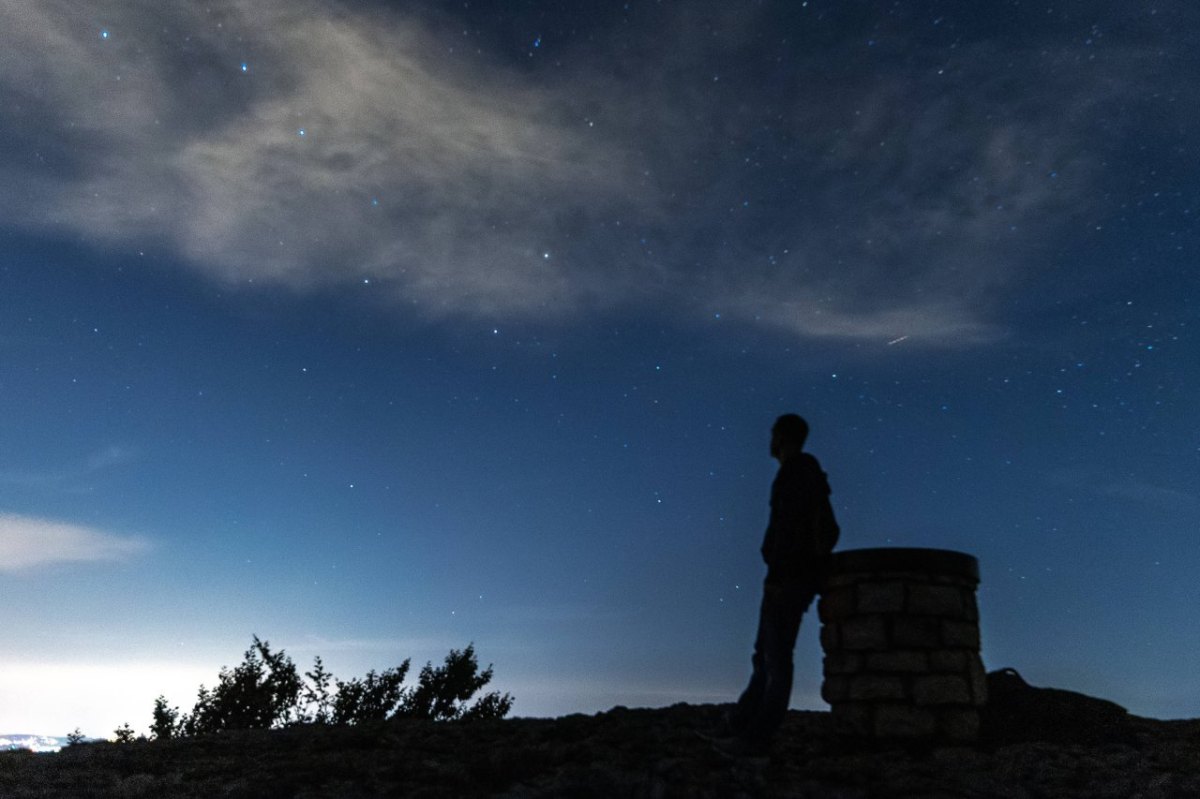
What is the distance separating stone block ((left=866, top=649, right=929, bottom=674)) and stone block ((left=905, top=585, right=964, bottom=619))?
0.35 metres

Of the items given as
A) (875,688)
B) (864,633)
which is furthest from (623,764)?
(864,633)

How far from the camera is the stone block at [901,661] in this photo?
704cm

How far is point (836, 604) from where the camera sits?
7.61 m

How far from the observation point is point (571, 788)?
20.0ft

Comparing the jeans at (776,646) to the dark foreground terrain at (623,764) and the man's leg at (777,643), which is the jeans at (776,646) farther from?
the dark foreground terrain at (623,764)

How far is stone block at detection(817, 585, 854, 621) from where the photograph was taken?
747 centimetres

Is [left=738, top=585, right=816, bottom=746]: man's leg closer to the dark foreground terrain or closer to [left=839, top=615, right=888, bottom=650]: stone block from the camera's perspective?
the dark foreground terrain

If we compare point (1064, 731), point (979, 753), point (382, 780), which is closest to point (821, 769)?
point (979, 753)

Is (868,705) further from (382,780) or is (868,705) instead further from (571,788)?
(382,780)

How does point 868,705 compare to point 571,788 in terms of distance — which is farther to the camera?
point 868,705

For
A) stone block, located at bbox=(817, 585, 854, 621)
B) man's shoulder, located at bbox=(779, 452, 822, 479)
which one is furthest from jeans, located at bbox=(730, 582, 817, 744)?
stone block, located at bbox=(817, 585, 854, 621)

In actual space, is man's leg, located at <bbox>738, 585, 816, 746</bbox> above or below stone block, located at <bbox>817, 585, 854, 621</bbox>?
below

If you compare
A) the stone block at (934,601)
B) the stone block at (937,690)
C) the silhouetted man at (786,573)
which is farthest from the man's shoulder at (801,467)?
the stone block at (937,690)

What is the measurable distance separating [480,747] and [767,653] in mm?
2915
